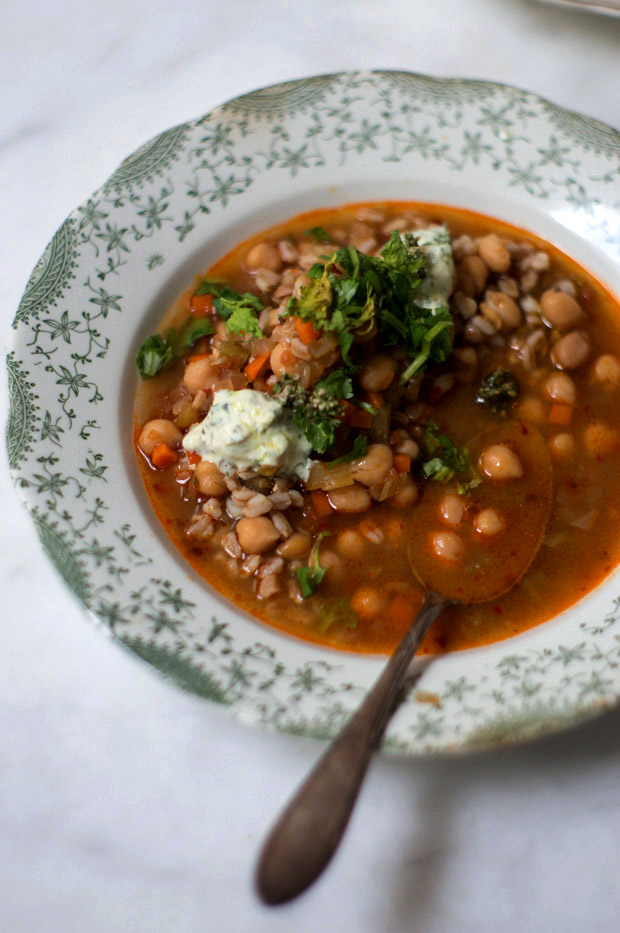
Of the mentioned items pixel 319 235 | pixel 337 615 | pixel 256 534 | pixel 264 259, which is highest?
pixel 319 235

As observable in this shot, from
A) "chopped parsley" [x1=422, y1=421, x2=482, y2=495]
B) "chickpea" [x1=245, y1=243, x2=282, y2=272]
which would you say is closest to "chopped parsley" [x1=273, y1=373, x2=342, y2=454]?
"chopped parsley" [x1=422, y1=421, x2=482, y2=495]

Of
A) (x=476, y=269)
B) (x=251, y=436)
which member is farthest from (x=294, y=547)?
(x=476, y=269)

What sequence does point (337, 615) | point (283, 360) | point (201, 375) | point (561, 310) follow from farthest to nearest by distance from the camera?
point (561, 310) → point (201, 375) → point (283, 360) → point (337, 615)

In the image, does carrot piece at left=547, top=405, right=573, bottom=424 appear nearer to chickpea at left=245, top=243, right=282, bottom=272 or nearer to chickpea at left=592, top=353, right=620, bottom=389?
chickpea at left=592, top=353, right=620, bottom=389

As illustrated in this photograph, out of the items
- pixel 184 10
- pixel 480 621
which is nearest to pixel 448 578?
pixel 480 621

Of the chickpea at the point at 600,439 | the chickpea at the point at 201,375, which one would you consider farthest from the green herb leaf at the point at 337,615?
the chickpea at the point at 600,439

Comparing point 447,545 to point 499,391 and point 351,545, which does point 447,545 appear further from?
point 499,391
